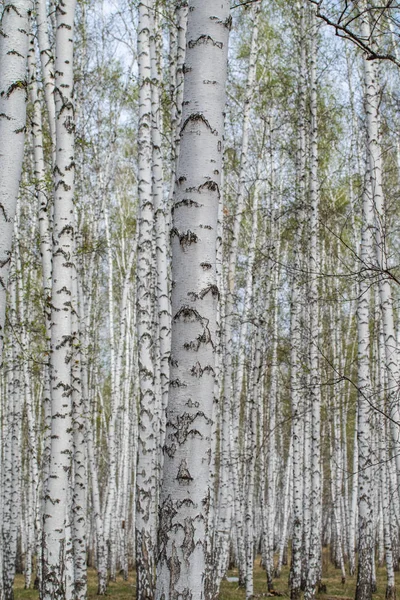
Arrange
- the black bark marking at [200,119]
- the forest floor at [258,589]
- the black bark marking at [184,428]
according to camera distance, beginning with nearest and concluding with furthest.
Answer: the black bark marking at [184,428] < the black bark marking at [200,119] < the forest floor at [258,589]

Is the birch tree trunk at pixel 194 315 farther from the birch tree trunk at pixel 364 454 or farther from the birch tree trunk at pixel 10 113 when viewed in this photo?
the birch tree trunk at pixel 364 454

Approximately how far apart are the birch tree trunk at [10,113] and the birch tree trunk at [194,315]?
1174 mm

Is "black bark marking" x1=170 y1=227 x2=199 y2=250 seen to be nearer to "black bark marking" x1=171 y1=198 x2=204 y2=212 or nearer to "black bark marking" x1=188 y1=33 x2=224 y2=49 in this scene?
"black bark marking" x1=171 y1=198 x2=204 y2=212

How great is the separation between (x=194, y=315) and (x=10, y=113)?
180cm

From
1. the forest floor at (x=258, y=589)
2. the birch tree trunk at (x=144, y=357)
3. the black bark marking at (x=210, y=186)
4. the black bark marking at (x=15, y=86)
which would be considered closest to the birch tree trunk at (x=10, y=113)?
the black bark marking at (x=15, y=86)

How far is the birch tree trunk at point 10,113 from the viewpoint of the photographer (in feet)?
11.8

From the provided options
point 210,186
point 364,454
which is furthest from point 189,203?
point 364,454

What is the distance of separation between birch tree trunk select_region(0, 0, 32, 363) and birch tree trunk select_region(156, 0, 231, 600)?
3.85 ft

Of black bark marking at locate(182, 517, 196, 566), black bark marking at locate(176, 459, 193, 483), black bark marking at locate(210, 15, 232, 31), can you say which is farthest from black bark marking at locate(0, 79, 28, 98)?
black bark marking at locate(182, 517, 196, 566)

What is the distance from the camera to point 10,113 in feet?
12.2

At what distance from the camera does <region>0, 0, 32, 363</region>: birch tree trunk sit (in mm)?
3611

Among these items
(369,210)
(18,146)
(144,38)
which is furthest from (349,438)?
(18,146)

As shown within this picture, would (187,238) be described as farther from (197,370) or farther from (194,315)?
(197,370)

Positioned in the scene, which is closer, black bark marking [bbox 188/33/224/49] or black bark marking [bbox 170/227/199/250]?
black bark marking [bbox 170/227/199/250]
